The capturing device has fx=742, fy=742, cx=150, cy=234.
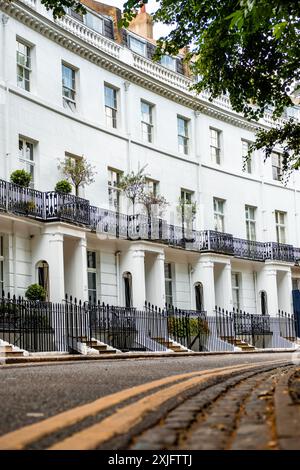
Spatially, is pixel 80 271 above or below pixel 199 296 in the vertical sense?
above

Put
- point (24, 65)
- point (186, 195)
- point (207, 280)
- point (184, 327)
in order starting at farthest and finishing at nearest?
point (186, 195) < point (207, 280) < point (184, 327) < point (24, 65)

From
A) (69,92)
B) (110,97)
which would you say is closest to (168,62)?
(110,97)

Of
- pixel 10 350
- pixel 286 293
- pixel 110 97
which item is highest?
pixel 110 97

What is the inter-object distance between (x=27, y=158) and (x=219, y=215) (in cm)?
1349

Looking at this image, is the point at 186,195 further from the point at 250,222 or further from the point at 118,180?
the point at 250,222

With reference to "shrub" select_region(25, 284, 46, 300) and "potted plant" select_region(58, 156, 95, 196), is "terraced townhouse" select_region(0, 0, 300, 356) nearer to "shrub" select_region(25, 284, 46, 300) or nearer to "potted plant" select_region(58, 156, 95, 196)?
"potted plant" select_region(58, 156, 95, 196)

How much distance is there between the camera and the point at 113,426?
13.4ft

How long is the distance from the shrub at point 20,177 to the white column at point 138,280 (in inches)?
269

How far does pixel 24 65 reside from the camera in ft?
88.1

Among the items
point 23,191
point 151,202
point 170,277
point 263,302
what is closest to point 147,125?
point 151,202

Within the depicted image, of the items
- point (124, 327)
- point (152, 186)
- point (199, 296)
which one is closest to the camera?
point (124, 327)

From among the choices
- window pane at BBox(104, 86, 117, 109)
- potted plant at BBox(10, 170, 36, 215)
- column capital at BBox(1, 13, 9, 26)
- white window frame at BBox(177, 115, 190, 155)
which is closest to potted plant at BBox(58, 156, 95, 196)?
potted plant at BBox(10, 170, 36, 215)

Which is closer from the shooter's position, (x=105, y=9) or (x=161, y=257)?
(x=161, y=257)

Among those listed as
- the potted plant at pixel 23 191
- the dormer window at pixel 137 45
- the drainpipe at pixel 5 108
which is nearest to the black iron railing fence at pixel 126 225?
the potted plant at pixel 23 191
